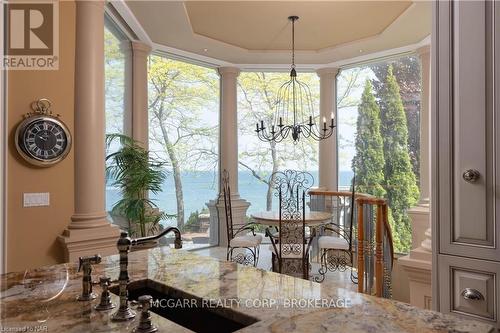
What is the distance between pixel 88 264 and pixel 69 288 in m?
0.19

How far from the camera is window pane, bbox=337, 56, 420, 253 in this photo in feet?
19.0

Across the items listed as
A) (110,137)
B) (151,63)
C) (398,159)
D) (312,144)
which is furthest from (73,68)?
(312,144)

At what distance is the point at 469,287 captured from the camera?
1755mm

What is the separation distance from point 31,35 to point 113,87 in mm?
1430

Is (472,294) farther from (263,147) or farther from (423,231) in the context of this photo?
(263,147)

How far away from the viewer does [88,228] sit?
3.12 meters

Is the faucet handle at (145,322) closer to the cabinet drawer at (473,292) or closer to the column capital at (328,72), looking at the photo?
the cabinet drawer at (473,292)

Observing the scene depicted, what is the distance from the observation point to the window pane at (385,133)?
19.0ft

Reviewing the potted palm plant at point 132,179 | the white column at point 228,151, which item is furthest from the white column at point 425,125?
the potted palm plant at point 132,179

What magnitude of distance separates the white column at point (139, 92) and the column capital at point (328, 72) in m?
2.91

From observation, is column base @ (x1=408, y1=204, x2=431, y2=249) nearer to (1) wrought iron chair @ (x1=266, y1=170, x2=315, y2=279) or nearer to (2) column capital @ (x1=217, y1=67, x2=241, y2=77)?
(1) wrought iron chair @ (x1=266, y1=170, x2=315, y2=279)

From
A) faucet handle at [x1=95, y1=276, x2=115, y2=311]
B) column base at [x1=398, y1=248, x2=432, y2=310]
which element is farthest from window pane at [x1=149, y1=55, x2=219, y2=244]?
faucet handle at [x1=95, y1=276, x2=115, y2=311]

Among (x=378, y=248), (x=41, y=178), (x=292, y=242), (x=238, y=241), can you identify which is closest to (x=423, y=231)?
(x=378, y=248)

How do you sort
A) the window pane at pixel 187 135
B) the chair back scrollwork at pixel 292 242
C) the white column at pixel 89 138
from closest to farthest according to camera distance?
the white column at pixel 89 138 < the chair back scrollwork at pixel 292 242 < the window pane at pixel 187 135
